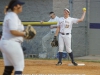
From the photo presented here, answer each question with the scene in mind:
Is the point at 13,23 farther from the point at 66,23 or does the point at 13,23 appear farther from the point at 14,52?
the point at 66,23

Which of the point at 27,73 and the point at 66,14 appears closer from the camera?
the point at 27,73

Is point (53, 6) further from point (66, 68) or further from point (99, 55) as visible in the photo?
point (66, 68)

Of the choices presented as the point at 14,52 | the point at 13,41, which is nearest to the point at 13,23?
the point at 13,41

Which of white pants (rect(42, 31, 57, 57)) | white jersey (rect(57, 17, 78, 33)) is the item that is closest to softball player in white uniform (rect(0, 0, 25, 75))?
white jersey (rect(57, 17, 78, 33))

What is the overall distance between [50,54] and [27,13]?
2853 millimetres

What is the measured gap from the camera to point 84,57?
16.6 m

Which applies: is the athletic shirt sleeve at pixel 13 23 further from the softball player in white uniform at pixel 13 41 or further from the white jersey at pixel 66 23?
the white jersey at pixel 66 23

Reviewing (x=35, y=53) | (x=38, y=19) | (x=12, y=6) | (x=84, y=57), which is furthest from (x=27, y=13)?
(x=12, y=6)

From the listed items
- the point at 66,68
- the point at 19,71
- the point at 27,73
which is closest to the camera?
the point at 19,71

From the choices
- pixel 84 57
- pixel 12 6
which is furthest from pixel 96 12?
pixel 12 6

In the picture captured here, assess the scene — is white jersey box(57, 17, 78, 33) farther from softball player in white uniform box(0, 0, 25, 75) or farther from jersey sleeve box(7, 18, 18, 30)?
jersey sleeve box(7, 18, 18, 30)

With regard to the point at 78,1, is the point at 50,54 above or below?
below

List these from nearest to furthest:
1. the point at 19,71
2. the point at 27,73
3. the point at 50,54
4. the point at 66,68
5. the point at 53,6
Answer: the point at 19,71
the point at 27,73
the point at 66,68
the point at 50,54
the point at 53,6

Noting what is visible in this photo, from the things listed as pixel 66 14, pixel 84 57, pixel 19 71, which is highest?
pixel 66 14
